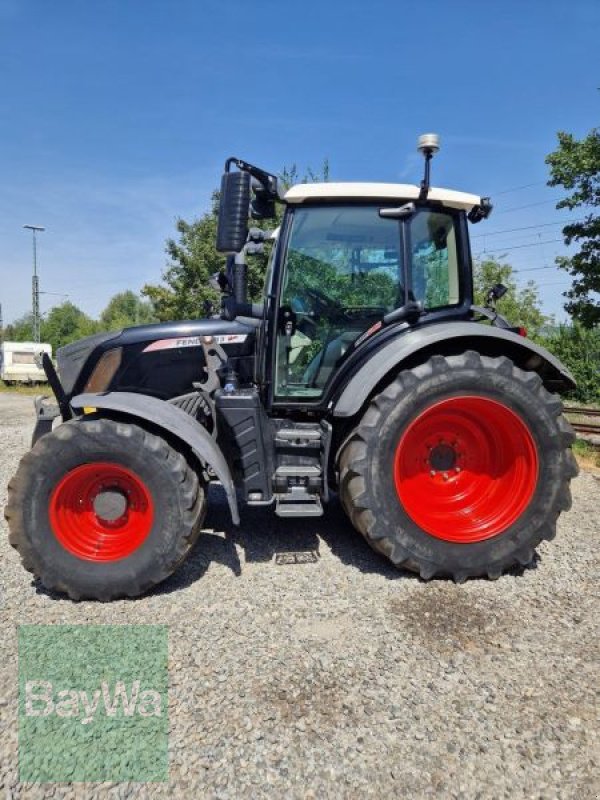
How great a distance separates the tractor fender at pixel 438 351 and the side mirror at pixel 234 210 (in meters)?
1.10

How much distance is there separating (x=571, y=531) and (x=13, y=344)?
26.4 meters

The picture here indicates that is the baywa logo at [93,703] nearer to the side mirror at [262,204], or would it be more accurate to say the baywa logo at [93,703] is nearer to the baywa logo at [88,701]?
the baywa logo at [88,701]

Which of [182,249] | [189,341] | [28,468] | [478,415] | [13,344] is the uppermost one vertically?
[182,249]

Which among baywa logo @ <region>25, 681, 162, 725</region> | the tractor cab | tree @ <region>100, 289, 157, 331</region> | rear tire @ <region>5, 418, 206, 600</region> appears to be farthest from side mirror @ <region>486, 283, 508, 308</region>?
tree @ <region>100, 289, 157, 331</region>

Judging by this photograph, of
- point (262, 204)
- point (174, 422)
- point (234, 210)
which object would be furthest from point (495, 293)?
point (174, 422)

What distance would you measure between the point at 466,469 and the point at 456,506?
0.27 metres

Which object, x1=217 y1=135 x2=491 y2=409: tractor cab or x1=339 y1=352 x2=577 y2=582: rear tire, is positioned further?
x1=217 y1=135 x2=491 y2=409: tractor cab

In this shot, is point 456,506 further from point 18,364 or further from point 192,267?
point 18,364

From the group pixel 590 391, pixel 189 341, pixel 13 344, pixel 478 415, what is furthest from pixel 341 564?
pixel 13 344

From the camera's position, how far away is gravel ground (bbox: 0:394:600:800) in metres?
1.87

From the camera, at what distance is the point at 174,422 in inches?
124

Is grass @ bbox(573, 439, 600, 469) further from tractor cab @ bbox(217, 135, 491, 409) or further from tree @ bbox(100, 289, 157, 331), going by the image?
tree @ bbox(100, 289, 157, 331)

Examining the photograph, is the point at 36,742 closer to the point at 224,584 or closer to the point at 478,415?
the point at 224,584

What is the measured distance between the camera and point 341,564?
136 inches
